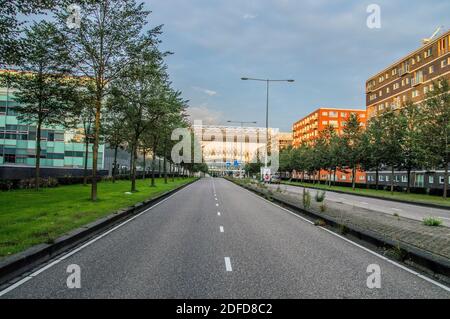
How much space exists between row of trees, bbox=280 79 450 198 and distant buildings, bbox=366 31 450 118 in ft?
25.1

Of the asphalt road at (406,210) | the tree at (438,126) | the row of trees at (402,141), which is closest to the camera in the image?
the asphalt road at (406,210)

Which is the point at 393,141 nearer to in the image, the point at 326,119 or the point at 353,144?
the point at 353,144

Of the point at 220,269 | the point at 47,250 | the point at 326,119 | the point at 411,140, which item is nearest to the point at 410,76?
the point at 411,140

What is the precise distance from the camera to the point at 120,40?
1888 cm

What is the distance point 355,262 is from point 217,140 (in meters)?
155

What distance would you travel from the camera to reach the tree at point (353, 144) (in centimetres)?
4875

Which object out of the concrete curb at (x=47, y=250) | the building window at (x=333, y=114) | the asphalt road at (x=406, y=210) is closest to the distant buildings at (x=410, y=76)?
the asphalt road at (x=406, y=210)

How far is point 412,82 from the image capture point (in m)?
69.8

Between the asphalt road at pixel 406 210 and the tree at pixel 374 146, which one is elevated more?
the tree at pixel 374 146

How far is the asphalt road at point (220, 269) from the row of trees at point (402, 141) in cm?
2573

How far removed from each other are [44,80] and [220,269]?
21.5 metres

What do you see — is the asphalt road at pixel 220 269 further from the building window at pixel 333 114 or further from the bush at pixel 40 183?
the building window at pixel 333 114

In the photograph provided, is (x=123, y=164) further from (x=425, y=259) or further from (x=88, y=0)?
(x=425, y=259)

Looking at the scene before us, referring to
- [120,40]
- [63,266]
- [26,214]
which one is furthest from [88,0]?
[63,266]
